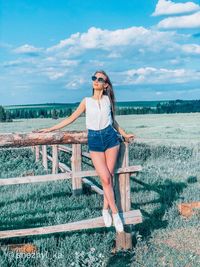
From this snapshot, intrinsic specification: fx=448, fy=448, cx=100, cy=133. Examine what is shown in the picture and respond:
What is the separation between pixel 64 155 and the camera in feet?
61.5

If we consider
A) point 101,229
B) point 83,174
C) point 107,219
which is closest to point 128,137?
point 83,174

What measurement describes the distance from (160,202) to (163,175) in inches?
151

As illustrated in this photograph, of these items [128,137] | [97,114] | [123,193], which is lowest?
[123,193]

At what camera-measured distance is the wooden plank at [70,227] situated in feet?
17.6

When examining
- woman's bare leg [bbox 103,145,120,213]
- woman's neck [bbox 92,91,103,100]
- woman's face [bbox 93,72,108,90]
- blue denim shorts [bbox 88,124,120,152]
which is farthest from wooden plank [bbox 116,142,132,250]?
woman's face [bbox 93,72,108,90]

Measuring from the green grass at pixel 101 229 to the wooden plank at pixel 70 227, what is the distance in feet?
0.91

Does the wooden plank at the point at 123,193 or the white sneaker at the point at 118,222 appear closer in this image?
the white sneaker at the point at 118,222

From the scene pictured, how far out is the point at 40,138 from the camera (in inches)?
217

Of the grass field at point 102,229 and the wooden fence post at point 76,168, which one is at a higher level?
the wooden fence post at point 76,168

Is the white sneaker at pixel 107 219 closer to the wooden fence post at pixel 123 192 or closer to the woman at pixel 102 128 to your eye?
the woman at pixel 102 128

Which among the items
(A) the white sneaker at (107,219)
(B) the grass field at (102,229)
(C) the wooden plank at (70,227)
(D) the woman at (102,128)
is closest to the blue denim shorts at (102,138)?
(D) the woman at (102,128)

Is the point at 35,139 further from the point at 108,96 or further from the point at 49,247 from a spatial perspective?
the point at 49,247

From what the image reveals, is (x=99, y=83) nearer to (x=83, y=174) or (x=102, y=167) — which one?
(x=102, y=167)

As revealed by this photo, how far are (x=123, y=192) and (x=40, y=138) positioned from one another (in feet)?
4.47
